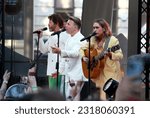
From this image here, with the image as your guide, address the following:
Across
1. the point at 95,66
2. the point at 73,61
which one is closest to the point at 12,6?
the point at 73,61

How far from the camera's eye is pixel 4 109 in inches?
95.2

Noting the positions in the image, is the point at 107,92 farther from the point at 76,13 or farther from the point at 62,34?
the point at 76,13

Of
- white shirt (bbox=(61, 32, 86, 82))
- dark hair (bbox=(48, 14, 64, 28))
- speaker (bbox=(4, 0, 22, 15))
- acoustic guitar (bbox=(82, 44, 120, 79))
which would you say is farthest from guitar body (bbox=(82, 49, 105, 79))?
speaker (bbox=(4, 0, 22, 15))

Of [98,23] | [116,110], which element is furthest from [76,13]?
[116,110]

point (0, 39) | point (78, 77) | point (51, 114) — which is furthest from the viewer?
point (0, 39)

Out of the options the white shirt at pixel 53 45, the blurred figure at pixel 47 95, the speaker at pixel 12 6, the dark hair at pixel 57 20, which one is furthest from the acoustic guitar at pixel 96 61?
the blurred figure at pixel 47 95

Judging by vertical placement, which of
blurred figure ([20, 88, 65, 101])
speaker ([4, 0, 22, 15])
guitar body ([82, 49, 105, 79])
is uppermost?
speaker ([4, 0, 22, 15])

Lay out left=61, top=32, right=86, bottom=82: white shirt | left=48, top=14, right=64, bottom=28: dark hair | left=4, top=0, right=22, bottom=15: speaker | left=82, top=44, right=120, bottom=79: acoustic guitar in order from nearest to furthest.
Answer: left=82, top=44, right=120, bottom=79: acoustic guitar, left=61, top=32, right=86, bottom=82: white shirt, left=48, top=14, right=64, bottom=28: dark hair, left=4, top=0, right=22, bottom=15: speaker

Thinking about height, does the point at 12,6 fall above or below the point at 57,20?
above

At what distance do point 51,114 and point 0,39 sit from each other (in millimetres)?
5912

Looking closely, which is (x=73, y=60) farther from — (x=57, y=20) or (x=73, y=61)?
(x=57, y=20)

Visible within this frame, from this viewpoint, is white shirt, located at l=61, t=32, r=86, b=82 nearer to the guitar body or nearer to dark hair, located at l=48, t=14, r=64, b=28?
the guitar body

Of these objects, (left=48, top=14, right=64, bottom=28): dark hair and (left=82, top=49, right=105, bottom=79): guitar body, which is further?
(left=48, top=14, right=64, bottom=28): dark hair

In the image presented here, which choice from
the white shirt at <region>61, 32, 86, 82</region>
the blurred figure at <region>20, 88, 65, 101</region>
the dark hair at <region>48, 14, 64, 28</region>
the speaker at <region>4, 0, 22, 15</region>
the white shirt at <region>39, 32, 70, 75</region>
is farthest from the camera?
the speaker at <region>4, 0, 22, 15</region>
